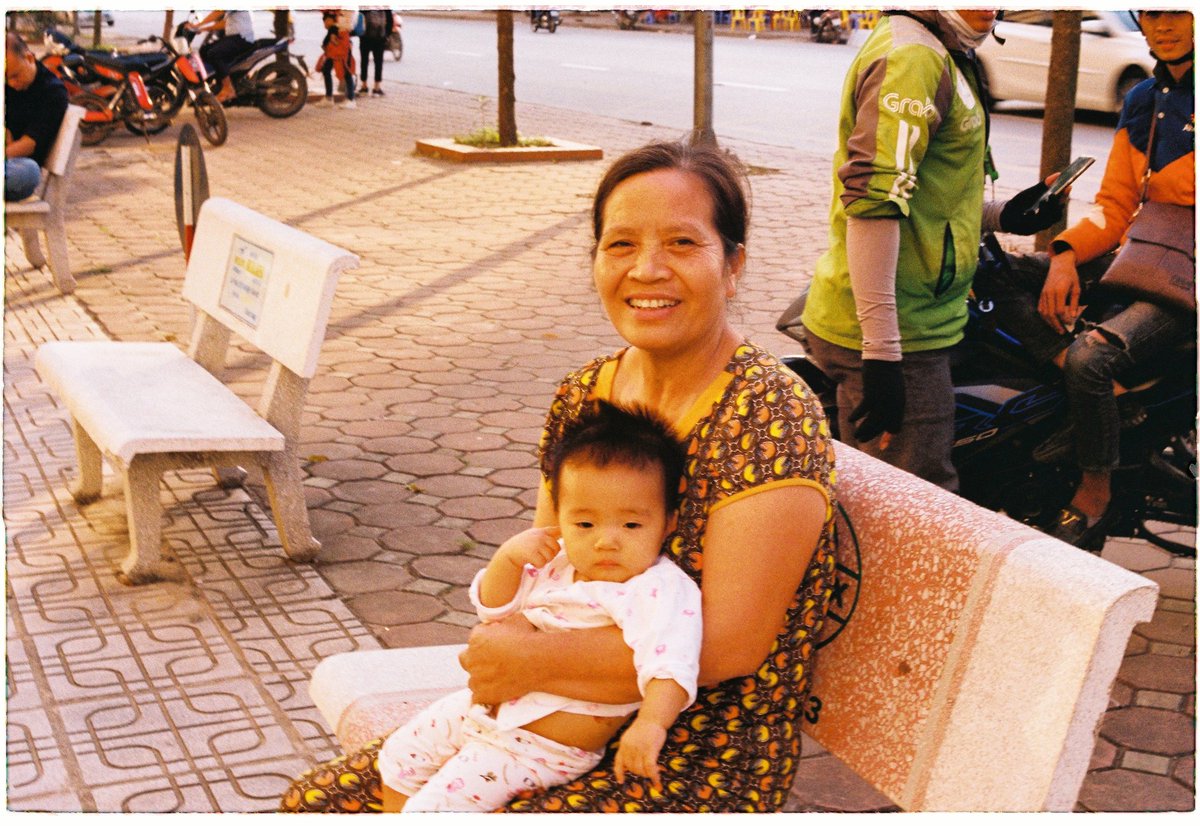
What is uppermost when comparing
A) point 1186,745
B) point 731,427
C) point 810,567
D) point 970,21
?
point 970,21

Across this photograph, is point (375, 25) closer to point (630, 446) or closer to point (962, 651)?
point (630, 446)

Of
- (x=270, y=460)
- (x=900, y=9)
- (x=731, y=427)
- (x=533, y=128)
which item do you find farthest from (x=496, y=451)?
(x=533, y=128)

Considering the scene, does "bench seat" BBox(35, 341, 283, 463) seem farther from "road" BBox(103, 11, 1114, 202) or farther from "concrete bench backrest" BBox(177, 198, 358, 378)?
"road" BBox(103, 11, 1114, 202)

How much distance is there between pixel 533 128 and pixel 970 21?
14.5m

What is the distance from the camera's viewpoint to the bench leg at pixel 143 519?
4.66 metres

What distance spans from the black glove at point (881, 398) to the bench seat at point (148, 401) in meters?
2.14

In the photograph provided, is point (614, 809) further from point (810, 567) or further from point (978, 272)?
point (978, 272)

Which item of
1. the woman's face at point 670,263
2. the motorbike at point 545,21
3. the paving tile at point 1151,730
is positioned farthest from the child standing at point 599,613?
the motorbike at point 545,21

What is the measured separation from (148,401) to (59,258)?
4.53 m

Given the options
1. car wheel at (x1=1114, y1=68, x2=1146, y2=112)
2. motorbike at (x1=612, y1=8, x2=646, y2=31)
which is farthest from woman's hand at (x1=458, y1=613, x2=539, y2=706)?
motorbike at (x1=612, y1=8, x2=646, y2=31)

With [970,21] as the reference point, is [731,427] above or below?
below

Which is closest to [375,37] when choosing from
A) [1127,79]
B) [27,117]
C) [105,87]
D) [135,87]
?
[105,87]

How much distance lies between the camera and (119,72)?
54.5 feet

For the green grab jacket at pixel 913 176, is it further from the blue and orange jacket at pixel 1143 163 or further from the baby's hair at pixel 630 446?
the baby's hair at pixel 630 446
